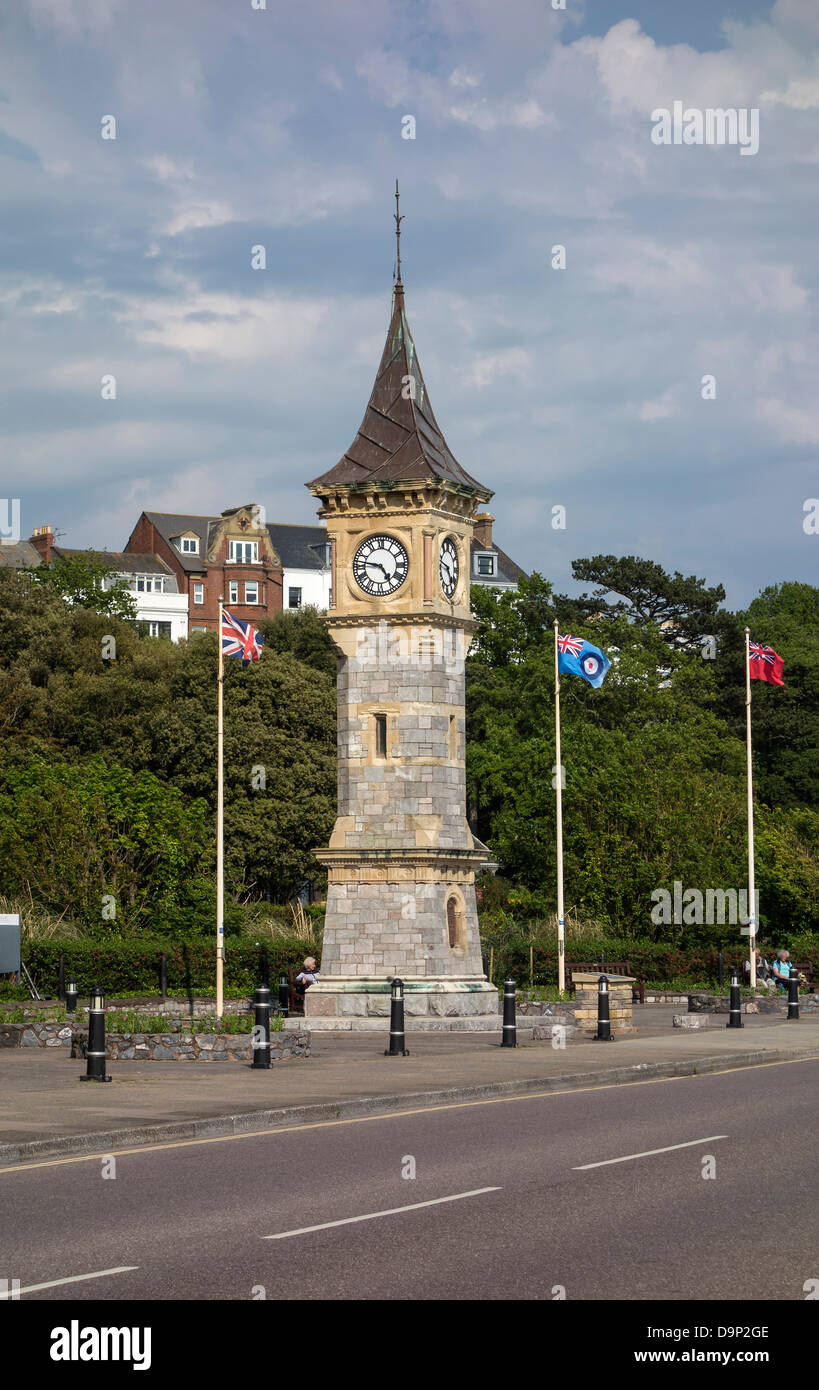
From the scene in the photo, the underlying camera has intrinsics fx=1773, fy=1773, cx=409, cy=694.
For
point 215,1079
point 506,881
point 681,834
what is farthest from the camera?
point 506,881

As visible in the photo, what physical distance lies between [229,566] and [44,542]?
436 inches

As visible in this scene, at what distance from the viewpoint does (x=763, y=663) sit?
45.1 m

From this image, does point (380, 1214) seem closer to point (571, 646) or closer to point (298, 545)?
point (571, 646)

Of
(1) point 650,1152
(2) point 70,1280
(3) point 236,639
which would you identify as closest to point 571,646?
(3) point 236,639

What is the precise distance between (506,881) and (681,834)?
1189 cm

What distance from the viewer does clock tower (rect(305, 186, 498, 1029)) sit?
123ft

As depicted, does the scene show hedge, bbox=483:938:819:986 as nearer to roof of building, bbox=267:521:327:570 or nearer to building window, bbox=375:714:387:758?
building window, bbox=375:714:387:758

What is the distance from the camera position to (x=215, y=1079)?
73.2 ft

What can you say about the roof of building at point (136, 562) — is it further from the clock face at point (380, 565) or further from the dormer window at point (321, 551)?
the clock face at point (380, 565)

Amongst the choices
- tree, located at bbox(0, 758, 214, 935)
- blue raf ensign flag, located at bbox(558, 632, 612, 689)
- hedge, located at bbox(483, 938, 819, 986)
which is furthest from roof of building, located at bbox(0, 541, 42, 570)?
blue raf ensign flag, located at bbox(558, 632, 612, 689)

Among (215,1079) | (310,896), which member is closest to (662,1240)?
(215,1079)

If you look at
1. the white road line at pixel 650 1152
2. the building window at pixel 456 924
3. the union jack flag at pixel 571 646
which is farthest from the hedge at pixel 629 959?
the white road line at pixel 650 1152
